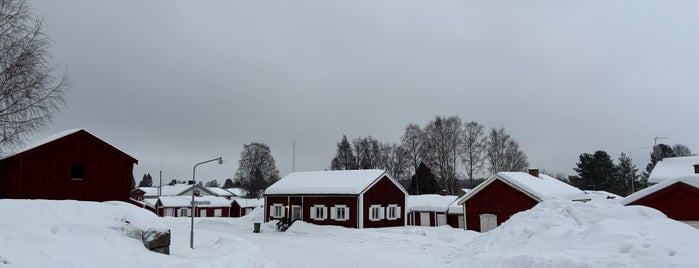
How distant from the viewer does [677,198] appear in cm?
1903

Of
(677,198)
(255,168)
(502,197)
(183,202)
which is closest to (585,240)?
(677,198)

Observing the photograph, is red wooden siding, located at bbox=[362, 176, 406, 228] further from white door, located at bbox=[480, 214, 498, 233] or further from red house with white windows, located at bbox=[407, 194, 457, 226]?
white door, located at bbox=[480, 214, 498, 233]

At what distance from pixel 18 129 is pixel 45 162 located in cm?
838

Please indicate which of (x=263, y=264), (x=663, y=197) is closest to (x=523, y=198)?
(x=663, y=197)

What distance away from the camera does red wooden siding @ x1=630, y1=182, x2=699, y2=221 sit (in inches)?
736

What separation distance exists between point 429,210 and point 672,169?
84.3 ft

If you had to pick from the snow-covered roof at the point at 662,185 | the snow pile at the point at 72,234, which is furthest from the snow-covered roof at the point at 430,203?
the snow pile at the point at 72,234

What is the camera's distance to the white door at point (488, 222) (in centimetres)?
3262

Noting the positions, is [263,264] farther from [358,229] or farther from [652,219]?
[358,229]

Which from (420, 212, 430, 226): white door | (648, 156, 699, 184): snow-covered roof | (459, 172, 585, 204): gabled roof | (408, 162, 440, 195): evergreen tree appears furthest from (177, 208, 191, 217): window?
(648, 156, 699, 184): snow-covered roof

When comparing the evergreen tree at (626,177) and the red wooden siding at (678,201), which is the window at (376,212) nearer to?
the red wooden siding at (678,201)

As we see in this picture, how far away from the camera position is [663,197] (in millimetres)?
19359

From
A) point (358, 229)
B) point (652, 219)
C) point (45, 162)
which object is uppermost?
point (45, 162)

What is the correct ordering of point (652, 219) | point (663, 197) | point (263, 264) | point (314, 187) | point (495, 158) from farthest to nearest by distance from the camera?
point (495, 158), point (314, 187), point (663, 197), point (263, 264), point (652, 219)
